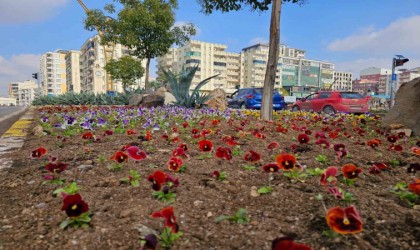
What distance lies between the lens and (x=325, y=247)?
120 centimetres

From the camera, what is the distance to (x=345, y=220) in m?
1.15

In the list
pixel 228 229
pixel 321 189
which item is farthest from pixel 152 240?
pixel 321 189

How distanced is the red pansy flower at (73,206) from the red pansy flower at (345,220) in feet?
3.43

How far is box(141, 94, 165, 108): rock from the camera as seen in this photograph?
11328 millimetres

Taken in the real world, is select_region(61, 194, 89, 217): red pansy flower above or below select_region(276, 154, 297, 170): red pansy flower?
below

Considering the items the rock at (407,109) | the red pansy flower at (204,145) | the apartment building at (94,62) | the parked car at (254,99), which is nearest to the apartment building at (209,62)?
the apartment building at (94,62)

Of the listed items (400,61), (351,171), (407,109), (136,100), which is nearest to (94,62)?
(136,100)

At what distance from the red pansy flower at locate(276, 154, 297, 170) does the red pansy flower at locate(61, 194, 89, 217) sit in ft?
3.56

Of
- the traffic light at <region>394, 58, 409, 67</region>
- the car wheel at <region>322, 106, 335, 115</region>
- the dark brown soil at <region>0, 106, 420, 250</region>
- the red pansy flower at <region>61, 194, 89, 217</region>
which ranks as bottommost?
the dark brown soil at <region>0, 106, 420, 250</region>

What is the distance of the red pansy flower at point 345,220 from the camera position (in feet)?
3.69

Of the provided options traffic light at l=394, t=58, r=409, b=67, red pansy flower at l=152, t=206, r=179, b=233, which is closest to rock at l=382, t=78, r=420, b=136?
red pansy flower at l=152, t=206, r=179, b=233

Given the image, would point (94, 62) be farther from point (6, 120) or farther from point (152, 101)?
point (6, 120)

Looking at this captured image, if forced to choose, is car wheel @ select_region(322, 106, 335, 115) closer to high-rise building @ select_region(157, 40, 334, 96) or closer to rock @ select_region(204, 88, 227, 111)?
rock @ select_region(204, 88, 227, 111)

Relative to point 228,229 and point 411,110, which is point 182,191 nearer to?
point 228,229
